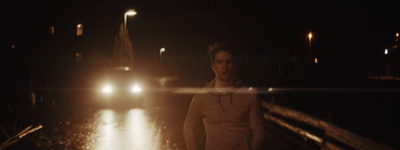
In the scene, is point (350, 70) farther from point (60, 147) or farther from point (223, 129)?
point (223, 129)

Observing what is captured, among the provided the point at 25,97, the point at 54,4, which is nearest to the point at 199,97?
the point at 25,97

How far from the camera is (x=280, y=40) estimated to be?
3824 inches

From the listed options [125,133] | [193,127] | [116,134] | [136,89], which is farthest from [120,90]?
[193,127]

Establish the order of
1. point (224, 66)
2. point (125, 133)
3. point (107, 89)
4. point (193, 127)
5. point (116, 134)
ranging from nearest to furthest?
point (224, 66)
point (193, 127)
point (116, 134)
point (125, 133)
point (107, 89)

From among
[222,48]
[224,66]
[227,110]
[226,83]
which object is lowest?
[227,110]

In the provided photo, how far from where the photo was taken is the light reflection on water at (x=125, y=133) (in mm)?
10234

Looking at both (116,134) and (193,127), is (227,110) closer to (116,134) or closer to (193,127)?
(193,127)

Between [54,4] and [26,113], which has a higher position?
[54,4]

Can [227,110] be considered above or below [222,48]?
below

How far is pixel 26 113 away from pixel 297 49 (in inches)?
3733

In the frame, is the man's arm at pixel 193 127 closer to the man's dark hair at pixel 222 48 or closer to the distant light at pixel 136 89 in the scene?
the man's dark hair at pixel 222 48

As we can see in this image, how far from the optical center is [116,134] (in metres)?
12.1

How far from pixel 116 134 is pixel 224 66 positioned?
949 centimetres

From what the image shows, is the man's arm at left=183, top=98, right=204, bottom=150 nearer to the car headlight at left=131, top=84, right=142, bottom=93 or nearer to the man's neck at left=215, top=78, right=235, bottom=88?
the man's neck at left=215, top=78, right=235, bottom=88
